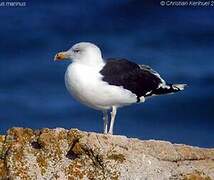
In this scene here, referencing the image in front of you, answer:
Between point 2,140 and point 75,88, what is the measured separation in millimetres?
1771

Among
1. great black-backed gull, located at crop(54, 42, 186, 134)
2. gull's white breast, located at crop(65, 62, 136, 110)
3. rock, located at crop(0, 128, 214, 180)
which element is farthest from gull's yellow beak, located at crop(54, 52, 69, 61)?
rock, located at crop(0, 128, 214, 180)

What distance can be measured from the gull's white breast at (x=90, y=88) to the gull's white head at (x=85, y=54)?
7 cm

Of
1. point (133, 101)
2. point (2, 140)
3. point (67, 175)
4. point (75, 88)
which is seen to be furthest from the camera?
point (133, 101)

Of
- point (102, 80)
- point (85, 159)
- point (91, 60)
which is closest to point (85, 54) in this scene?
point (91, 60)

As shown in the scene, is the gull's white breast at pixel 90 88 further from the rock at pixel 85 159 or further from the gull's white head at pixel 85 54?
the rock at pixel 85 159

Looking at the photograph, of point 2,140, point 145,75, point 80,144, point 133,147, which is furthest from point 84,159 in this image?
point 145,75

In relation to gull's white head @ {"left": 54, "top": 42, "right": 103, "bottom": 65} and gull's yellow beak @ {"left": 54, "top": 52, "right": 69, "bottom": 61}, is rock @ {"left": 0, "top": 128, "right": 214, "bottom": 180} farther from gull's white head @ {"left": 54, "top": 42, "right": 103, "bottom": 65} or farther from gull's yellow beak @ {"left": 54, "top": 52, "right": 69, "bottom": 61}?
gull's yellow beak @ {"left": 54, "top": 52, "right": 69, "bottom": 61}

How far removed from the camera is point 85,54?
7320 millimetres

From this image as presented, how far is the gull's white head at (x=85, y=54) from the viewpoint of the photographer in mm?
7309

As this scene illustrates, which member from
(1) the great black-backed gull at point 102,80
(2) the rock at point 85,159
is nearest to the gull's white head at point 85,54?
(1) the great black-backed gull at point 102,80

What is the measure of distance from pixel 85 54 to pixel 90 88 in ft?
1.43

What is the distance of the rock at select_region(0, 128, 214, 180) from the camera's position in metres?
5.01

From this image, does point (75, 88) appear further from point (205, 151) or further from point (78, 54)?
point (205, 151)

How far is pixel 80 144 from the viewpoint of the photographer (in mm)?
5098
